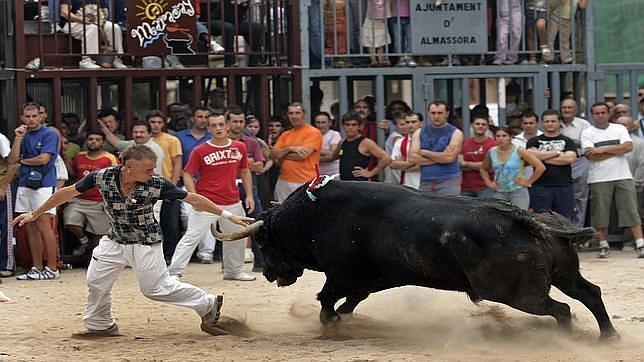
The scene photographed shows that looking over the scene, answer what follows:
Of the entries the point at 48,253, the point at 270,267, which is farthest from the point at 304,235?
the point at 48,253

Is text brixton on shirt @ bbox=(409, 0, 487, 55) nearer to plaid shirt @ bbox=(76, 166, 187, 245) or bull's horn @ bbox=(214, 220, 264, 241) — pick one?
bull's horn @ bbox=(214, 220, 264, 241)

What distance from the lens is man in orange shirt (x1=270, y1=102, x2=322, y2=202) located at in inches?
521

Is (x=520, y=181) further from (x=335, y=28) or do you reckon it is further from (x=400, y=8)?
(x=335, y=28)

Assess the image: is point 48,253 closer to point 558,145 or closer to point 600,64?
point 558,145

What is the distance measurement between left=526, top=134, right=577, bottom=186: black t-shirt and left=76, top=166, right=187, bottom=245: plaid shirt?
6022 mm

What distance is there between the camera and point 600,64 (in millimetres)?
15898

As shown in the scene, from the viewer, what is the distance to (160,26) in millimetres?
13977

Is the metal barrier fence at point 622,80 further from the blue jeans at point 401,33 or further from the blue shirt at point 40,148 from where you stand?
the blue shirt at point 40,148

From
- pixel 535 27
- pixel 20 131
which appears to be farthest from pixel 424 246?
pixel 535 27

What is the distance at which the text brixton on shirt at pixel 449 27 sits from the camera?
1509cm

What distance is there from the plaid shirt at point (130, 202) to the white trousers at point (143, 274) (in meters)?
0.07

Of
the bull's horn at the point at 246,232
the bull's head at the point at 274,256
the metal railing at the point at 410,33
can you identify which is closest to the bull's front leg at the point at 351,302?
the bull's head at the point at 274,256

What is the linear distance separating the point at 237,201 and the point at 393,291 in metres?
2.17

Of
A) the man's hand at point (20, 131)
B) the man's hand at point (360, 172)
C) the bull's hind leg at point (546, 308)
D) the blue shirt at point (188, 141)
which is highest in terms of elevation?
the man's hand at point (20, 131)
